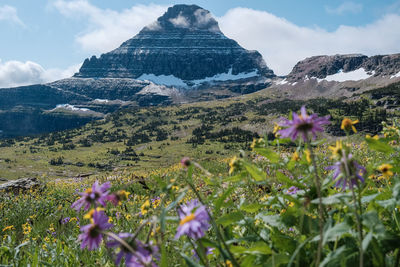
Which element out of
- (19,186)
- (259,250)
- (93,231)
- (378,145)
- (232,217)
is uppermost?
(378,145)

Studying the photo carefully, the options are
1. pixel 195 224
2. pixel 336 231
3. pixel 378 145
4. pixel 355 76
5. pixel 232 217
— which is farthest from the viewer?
pixel 355 76

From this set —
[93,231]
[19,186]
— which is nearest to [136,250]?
[93,231]

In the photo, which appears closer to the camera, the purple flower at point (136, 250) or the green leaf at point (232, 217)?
the purple flower at point (136, 250)

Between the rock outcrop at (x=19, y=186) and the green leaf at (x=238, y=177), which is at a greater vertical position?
the green leaf at (x=238, y=177)

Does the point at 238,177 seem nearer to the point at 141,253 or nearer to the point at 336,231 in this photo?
the point at 336,231

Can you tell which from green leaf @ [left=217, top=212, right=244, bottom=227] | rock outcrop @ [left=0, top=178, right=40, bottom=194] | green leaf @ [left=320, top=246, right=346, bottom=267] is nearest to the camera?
green leaf @ [left=320, top=246, right=346, bottom=267]

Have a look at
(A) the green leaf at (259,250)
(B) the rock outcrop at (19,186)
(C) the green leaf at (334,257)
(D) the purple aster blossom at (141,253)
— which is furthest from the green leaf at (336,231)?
(B) the rock outcrop at (19,186)

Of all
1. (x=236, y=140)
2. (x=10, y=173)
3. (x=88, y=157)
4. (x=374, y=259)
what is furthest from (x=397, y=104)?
(x=374, y=259)

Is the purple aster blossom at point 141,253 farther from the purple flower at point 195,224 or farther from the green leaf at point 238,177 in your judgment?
the green leaf at point 238,177

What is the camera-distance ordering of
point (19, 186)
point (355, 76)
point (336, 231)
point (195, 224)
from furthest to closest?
point (355, 76)
point (19, 186)
point (336, 231)
point (195, 224)

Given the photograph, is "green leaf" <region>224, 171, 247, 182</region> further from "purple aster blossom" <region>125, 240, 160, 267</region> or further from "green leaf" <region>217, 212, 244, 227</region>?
"purple aster blossom" <region>125, 240, 160, 267</region>

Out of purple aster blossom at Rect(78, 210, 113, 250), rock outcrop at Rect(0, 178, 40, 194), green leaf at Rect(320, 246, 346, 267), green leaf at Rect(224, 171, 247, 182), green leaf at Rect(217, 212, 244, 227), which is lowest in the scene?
rock outcrop at Rect(0, 178, 40, 194)

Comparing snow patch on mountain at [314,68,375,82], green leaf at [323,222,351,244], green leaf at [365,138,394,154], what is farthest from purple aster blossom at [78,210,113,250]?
snow patch on mountain at [314,68,375,82]

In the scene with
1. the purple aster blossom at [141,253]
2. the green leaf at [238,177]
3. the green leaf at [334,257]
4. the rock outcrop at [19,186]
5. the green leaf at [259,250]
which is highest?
the green leaf at [238,177]
